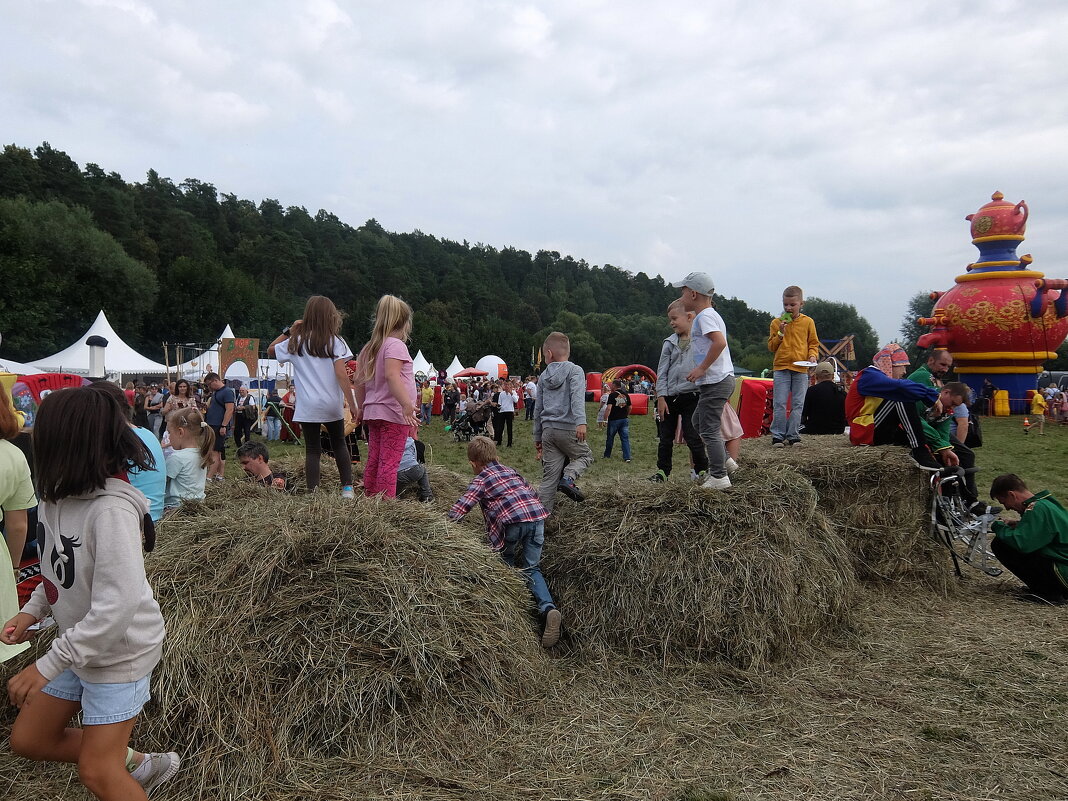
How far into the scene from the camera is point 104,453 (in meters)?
2.28

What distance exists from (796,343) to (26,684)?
721 centimetres

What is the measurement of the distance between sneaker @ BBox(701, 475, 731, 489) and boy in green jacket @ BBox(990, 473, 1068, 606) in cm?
→ 292

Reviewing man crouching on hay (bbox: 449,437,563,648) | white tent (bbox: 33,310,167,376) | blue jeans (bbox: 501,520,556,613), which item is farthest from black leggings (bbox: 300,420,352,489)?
white tent (bbox: 33,310,167,376)

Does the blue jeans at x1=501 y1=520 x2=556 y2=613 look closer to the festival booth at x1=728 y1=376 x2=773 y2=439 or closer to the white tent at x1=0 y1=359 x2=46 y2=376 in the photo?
the festival booth at x1=728 y1=376 x2=773 y2=439

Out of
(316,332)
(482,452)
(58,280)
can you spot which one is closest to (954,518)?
(482,452)

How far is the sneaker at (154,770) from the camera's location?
2809 millimetres

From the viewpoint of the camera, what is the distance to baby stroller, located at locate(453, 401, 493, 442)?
1836cm

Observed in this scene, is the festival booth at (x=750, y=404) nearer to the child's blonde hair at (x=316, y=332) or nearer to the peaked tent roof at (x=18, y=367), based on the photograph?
the child's blonde hair at (x=316, y=332)

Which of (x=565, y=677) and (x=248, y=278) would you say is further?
(x=248, y=278)

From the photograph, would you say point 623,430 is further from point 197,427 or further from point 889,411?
point 197,427

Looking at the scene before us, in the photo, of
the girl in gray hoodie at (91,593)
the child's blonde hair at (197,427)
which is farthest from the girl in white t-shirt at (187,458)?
the girl in gray hoodie at (91,593)

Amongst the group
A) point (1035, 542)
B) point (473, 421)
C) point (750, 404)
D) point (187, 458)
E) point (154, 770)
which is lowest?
point (154, 770)

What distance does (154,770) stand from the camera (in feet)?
9.36

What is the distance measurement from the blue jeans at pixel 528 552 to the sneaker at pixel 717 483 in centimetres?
132
